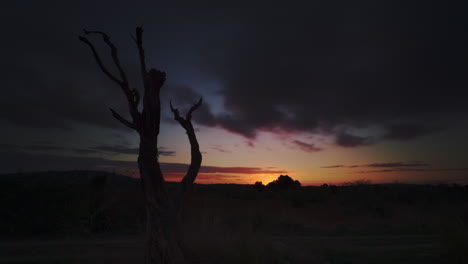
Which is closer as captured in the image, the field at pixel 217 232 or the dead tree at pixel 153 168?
the dead tree at pixel 153 168

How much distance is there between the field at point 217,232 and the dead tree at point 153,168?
0.91m

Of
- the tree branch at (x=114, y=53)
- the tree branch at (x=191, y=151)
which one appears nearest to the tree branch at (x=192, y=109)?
the tree branch at (x=191, y=151)

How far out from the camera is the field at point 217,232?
441 inches

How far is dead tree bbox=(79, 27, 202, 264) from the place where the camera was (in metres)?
9.57

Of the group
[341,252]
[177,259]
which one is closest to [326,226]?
[341,252]

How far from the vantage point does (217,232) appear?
1348cm

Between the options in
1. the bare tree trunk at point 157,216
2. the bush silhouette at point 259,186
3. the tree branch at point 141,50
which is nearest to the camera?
the bare tree trunk at point 157,216

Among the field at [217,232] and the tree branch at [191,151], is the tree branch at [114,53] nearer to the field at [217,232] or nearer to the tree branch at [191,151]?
the tree branch at [191,151]

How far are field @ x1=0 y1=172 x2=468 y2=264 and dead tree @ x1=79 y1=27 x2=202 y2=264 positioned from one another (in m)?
0.91

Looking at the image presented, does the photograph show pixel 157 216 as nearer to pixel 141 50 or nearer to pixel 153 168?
pixel 153 168

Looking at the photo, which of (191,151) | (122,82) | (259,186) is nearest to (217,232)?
(191,151)

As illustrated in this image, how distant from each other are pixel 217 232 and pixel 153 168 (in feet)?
15.8

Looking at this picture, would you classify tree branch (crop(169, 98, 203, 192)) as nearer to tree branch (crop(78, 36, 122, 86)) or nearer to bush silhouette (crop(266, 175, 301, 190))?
tree branch (crop(78, 36, 122, 86))

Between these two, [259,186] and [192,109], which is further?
[259,186]
